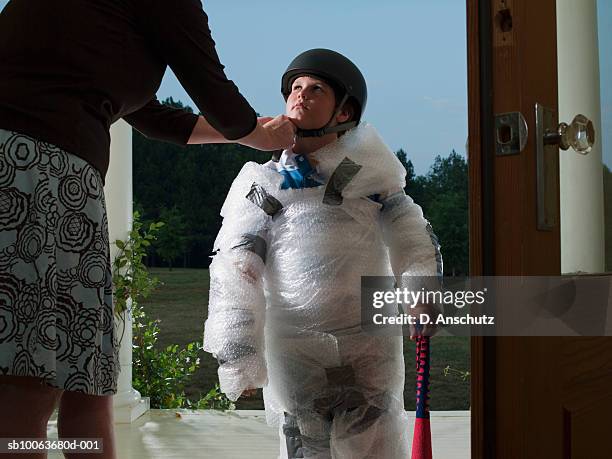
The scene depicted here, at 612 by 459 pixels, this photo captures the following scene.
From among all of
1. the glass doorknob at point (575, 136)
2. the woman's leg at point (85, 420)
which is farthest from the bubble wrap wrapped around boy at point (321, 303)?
the glass doorknob at point (575, 136)

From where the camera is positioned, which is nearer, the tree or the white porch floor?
the white porch floor

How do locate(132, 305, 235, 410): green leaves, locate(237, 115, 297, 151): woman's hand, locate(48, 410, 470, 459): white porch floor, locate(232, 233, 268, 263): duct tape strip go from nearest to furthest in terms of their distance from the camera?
locate(237, 115, 297, 151): woman's hand
locate(232, 233, 268, 263): duct tape strip
locate(48, 410, 470, 459): white porch floor
locate(132, 305, 235, 410): green leaves

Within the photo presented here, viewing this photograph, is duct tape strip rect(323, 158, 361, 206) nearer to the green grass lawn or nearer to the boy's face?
the boy's face

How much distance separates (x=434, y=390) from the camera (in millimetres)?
5609

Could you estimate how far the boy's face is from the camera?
1.74 metres

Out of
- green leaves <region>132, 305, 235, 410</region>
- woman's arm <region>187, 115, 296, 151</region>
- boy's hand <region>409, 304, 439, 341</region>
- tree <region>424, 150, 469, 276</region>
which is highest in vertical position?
tree <region>424, 150, 469, 276</region>

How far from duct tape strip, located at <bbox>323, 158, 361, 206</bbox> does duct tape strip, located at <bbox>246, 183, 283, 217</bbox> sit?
115mm

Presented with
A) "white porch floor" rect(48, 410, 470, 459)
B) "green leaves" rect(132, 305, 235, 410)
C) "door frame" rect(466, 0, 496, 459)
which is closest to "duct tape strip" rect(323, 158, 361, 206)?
"door frame" rect(466, 0, 496, 459)

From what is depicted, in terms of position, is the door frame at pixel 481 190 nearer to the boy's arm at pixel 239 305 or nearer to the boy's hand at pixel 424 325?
the boy's hand at pixel 424 325

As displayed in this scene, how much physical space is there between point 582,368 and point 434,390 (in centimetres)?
474

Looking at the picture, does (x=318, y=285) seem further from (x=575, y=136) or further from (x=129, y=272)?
(x=129, y=272)

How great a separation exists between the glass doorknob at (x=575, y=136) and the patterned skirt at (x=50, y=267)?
66 centimetres

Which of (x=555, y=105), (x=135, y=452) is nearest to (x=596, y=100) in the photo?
(x=555, y=105)

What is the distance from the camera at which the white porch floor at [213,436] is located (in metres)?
2.96
